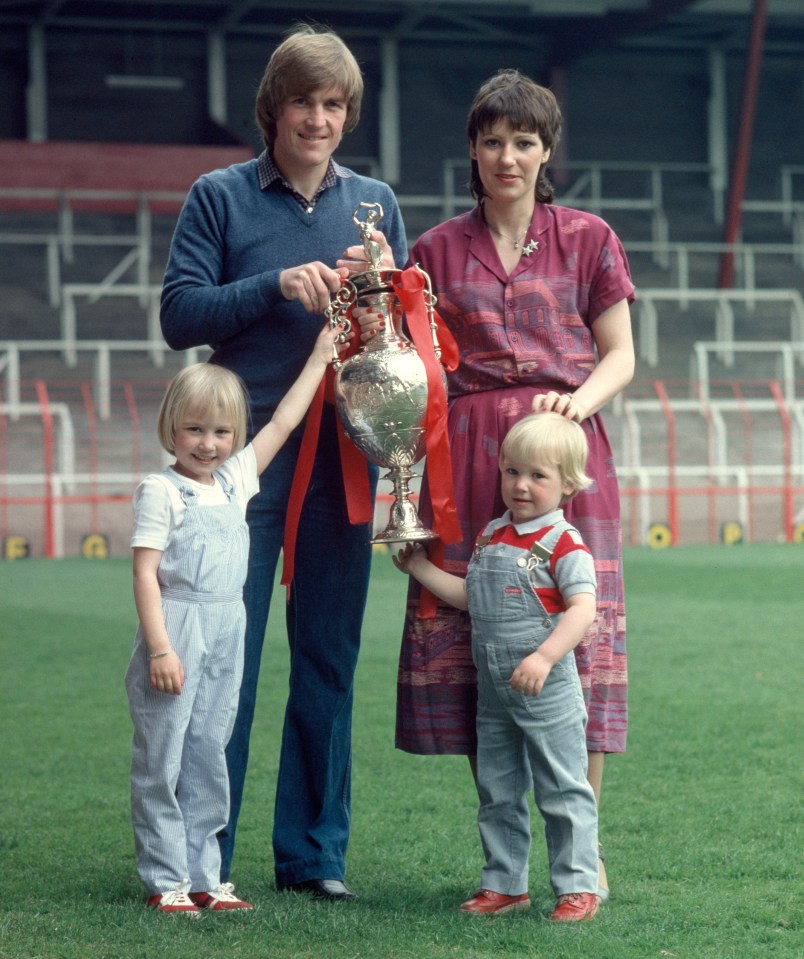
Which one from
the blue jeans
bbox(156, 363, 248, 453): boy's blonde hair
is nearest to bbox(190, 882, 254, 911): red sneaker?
the blue jeans

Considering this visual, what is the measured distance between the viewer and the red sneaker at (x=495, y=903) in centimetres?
293

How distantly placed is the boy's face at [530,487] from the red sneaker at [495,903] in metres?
0.71

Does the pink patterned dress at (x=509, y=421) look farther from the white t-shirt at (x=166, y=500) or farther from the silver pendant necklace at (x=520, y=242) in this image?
the white t-shirt at (x=166, y=500)

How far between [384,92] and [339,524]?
19.4 m

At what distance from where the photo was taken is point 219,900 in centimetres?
300

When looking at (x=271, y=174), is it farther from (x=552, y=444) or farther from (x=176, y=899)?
(x=176, y=899)

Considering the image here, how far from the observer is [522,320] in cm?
303

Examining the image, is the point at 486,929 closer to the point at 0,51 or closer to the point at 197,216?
the point at 197,216

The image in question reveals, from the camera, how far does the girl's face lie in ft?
9.58

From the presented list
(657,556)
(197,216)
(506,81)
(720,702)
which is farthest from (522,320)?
(657,556)

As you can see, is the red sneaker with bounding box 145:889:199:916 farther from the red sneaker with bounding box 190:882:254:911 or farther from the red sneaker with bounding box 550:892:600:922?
the red sneaker with bounding box 550:892:600:922

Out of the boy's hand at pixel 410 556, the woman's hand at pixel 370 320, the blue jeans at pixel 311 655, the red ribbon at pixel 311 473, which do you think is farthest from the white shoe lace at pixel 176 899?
the woman's hand at pixel 370 320

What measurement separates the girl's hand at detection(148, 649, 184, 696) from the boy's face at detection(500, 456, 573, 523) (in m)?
0.68

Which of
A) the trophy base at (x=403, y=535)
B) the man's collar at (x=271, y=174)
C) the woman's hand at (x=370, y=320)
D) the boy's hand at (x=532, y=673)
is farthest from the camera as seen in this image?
the man's collar at (x=271, y=174)
